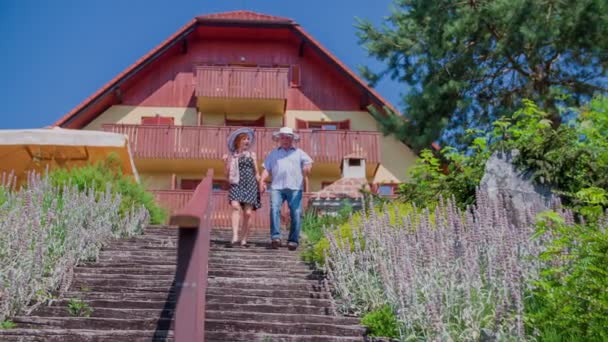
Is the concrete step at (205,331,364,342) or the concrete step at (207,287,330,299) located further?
the concrete step at (207,287,330,299)

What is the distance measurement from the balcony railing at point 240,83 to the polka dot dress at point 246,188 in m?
14.8

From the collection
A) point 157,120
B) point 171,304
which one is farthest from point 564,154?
point 157,120

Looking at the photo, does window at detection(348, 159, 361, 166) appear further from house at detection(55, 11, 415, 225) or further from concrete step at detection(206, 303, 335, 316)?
concrete step at detection(206, 303, 335, 316)

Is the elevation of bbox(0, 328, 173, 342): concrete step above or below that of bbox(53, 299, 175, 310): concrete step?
below

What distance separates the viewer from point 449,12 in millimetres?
17984

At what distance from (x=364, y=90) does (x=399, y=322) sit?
20118mm

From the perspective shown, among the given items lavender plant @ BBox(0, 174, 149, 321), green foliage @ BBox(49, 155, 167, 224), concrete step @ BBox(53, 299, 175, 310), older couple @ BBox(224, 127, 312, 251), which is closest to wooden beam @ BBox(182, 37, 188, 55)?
green foliage @ BBox(49, 155, 167, 224)

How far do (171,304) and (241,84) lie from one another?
19110 millimetres

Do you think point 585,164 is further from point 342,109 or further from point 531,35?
point 342,109

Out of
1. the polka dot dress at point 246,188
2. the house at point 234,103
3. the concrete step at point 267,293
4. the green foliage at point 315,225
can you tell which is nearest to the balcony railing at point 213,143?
the house at point 234,103

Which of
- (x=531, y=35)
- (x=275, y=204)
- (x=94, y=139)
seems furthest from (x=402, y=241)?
(x=531, y=35)

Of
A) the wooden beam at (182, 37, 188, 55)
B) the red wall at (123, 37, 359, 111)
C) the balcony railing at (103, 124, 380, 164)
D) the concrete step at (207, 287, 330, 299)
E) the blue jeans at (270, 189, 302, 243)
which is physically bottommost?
the concrete step at (207, 287, 330, 299)

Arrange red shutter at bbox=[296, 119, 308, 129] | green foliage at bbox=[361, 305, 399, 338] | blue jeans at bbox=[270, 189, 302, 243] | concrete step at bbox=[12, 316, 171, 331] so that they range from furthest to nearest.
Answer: red shutter at bbox=[296, 119, 308, 129] → blue jeans at bbox=[270, 189, 302, 243] → concrete step at bbox=[12, 316, 171, 331] → green foliage at bbox=[361, 305, 399, 338]

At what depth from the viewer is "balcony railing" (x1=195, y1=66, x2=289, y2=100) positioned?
25062 mm
